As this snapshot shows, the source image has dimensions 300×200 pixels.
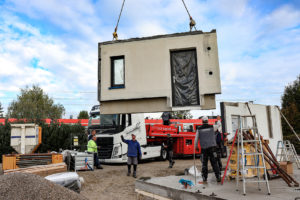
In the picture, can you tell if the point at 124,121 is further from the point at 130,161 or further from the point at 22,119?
the point at 22,119

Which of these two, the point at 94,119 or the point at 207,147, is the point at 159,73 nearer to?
the point at 207,147

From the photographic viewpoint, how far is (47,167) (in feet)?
35.0

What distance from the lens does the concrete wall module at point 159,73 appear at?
8.22 m

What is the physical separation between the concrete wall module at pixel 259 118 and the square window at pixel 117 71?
4.08 meters

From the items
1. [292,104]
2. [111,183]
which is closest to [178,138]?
[111,183]

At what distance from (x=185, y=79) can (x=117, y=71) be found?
2523 millimetres

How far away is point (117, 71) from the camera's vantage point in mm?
9102

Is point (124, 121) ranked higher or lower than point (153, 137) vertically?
higher

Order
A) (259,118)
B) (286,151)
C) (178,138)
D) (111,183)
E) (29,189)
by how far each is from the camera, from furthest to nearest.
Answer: (178,138)
(259,118)
(111,183)
(286,151)
(29,189)

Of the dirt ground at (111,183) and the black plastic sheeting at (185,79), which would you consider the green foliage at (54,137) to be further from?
the black plastic sheeting at (185,79)

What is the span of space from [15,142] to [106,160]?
498cm

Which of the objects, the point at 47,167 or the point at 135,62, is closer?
the point at 135,62

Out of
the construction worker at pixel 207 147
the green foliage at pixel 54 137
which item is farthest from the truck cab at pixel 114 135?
the construction worker at pixel 207 147

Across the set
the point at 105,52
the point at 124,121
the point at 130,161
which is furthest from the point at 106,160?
the point at 105,52
